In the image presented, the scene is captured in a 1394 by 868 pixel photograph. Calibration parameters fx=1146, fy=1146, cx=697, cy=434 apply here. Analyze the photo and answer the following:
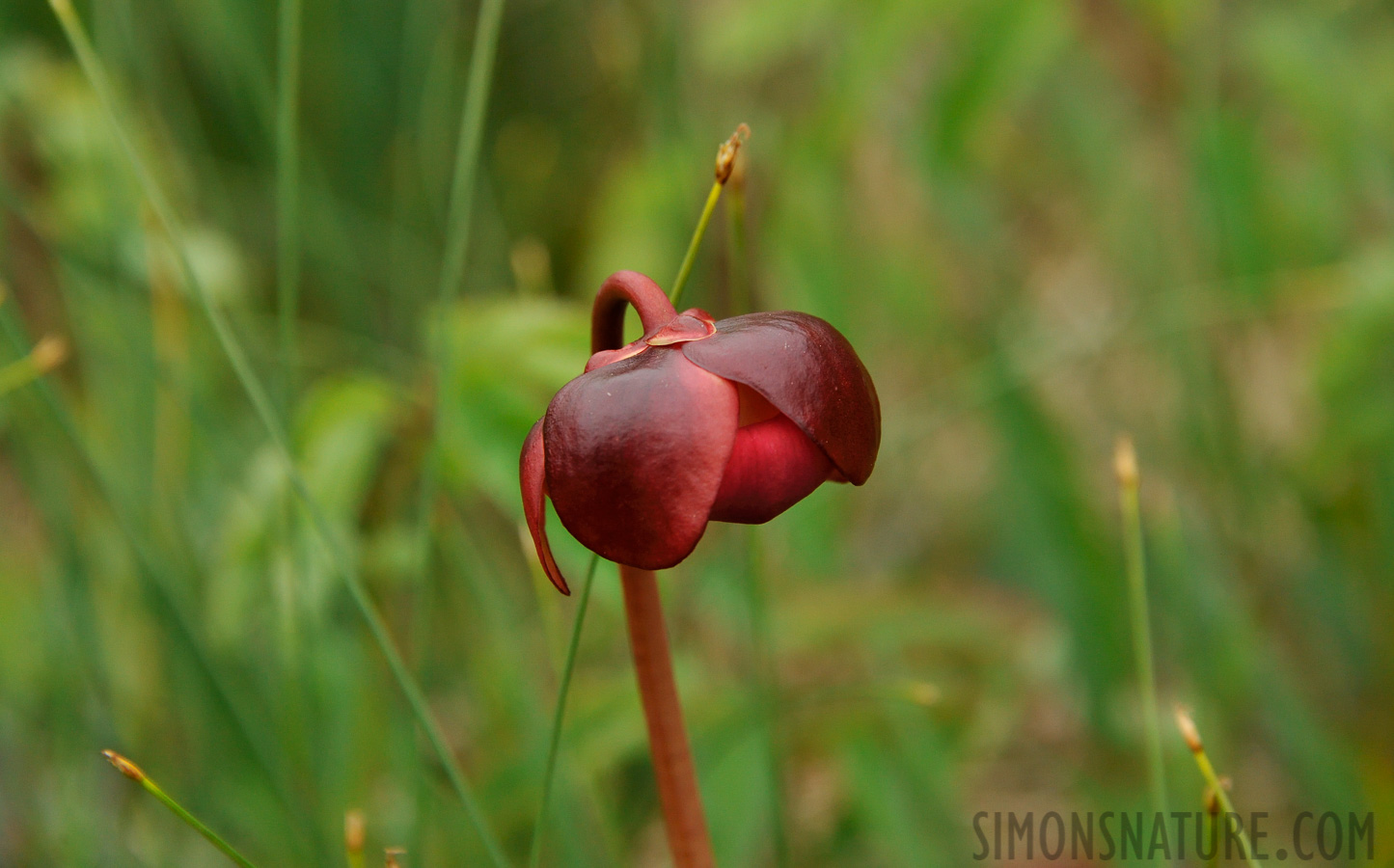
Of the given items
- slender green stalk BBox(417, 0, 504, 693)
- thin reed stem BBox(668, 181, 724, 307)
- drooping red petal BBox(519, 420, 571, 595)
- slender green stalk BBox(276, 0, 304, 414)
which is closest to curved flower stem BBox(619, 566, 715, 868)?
drooping red petal BBox(519, 420, 571, 595)

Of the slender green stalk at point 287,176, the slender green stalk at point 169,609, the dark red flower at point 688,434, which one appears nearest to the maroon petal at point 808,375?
the dark red flower at point 688,434

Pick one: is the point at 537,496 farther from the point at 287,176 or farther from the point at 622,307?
the point at 287,176

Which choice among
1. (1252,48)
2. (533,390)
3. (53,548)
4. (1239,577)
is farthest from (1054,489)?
(53,548)

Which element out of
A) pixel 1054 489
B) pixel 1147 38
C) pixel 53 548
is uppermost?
pixel 1147 38

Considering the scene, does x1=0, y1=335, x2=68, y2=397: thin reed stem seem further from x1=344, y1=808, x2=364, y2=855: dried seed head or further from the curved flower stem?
the curved flower stem

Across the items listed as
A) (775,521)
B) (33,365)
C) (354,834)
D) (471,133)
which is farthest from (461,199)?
(775,521)

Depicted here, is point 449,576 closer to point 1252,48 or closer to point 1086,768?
point 1086,768
